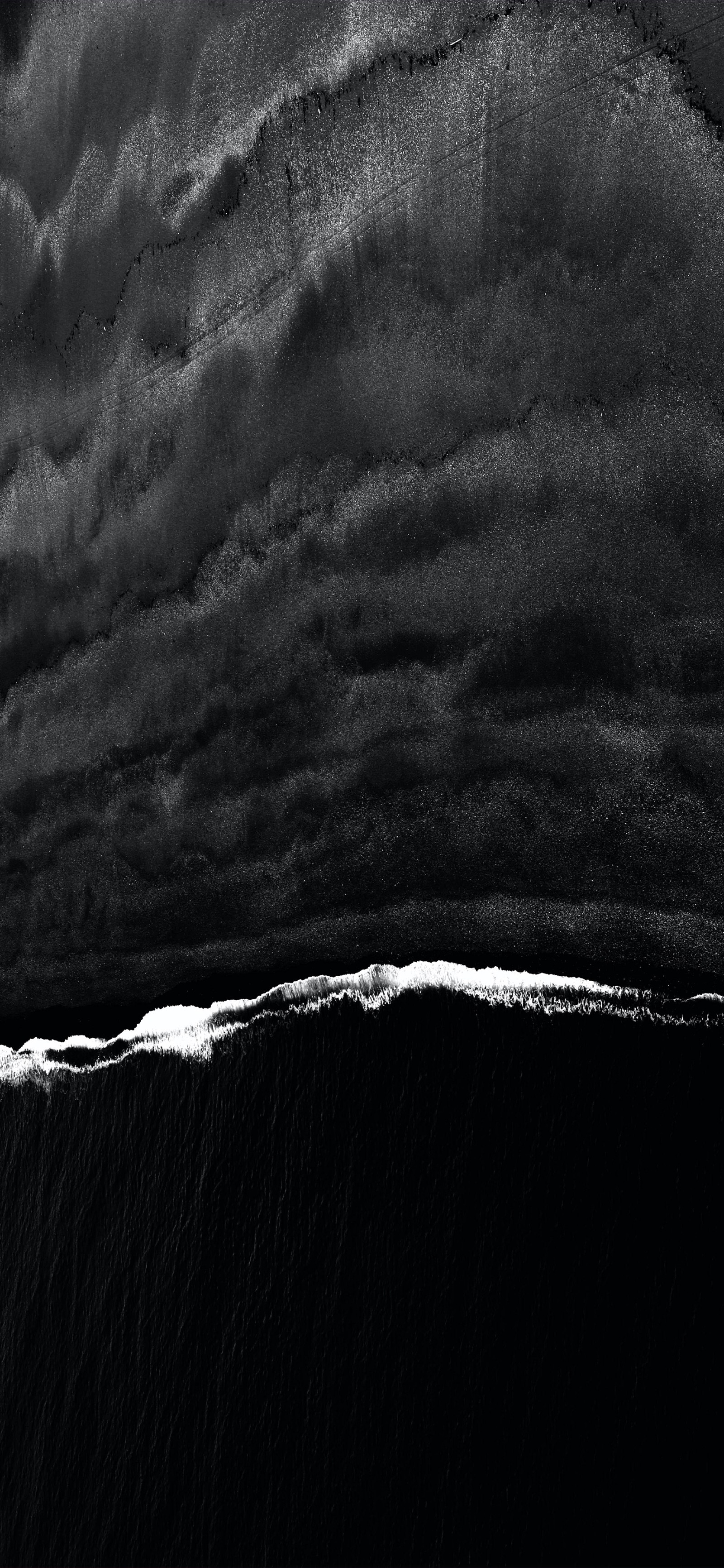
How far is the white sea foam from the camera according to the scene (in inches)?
16.1

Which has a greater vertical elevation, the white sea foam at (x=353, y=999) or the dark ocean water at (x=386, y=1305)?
the white sea foam at (x=353, y=999)

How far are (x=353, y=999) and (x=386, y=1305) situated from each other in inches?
3.9

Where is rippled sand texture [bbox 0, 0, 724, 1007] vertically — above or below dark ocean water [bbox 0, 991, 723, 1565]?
above

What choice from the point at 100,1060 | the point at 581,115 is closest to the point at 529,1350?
the point at 100,1060

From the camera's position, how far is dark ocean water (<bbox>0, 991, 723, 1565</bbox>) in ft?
1.26

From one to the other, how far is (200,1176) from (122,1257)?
2.1 inches

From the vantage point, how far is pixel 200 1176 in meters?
0.51

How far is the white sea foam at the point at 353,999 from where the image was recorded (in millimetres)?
410

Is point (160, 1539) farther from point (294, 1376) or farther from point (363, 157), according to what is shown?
point (363, 157)

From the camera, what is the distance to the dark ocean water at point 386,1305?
15.1 inches

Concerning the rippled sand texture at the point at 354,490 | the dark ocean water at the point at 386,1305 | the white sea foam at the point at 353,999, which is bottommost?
the dark ocean water at the point at 386,1305

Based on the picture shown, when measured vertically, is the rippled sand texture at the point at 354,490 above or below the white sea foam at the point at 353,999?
above

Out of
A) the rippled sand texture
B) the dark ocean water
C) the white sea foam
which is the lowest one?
the dark ocean water

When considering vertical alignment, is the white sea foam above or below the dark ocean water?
above
